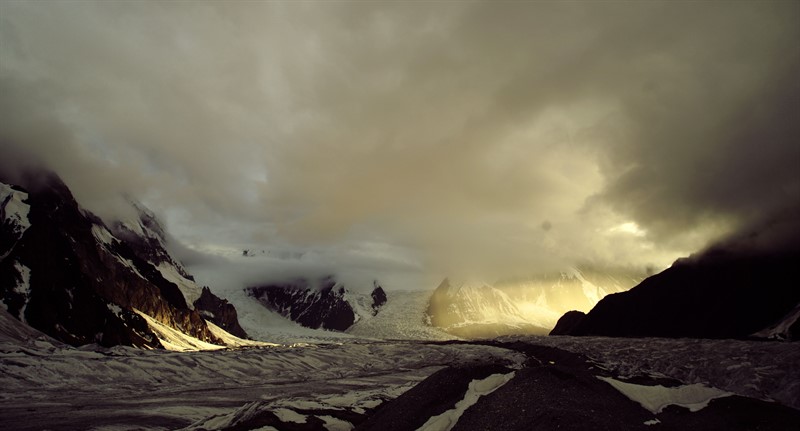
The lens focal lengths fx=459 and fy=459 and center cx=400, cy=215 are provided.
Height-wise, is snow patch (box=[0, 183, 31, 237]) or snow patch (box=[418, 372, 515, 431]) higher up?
snow patch (box=[0, 183, 31, 237])

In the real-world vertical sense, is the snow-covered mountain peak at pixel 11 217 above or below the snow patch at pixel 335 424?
above

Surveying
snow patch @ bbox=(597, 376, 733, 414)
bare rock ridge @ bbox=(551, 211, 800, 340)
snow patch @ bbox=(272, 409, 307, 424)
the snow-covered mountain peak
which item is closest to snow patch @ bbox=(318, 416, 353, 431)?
snow patch @ bbox=(272, 409, 307, 424)

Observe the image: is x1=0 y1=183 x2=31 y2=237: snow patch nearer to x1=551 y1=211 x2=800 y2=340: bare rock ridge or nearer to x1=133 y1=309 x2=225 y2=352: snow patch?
x1=133 y1=309 x2=225 y2=352: snow patch

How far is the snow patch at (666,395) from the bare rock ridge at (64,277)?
123 meters

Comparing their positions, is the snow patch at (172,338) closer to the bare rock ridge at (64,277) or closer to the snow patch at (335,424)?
the bare rock ridge at (64,277)

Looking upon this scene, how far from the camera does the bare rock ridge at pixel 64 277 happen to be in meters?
114

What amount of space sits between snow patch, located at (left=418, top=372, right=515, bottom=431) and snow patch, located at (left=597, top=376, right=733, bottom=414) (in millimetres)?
9452

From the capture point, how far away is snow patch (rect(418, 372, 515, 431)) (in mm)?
32406

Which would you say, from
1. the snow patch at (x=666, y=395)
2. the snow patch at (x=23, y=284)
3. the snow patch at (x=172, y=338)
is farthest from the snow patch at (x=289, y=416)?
the snow patch at (x=172, y=338)

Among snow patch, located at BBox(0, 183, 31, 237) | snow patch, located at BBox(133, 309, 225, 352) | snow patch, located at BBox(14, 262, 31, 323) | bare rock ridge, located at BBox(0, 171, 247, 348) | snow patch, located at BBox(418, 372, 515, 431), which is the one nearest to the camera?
snow patch, located at BBox(418, 372, 515, 431)

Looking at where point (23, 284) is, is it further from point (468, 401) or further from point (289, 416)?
point (468, 401)

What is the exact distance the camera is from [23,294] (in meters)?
115

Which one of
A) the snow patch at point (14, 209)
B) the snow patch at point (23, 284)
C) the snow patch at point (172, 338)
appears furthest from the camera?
the snow patch at point (172, 338)

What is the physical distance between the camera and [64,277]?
124 metres
